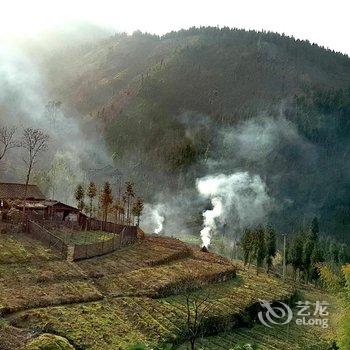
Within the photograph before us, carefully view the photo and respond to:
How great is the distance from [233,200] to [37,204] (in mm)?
110966

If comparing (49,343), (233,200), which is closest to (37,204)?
(49,343)

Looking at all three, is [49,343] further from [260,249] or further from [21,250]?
[260,249]

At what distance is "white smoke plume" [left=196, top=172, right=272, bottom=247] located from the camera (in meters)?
174

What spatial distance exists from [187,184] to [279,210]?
37.6m

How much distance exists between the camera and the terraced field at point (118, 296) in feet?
122

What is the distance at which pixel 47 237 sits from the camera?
59125 millimetres

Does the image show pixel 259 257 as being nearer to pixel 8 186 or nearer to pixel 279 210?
pixel 8 186

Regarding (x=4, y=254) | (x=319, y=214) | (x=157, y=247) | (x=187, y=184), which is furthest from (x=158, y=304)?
(x=319, y=214)

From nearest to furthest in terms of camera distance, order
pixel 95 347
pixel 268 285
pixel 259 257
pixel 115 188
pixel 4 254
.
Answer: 1. pixel 95 347
2. pixel 4 254
3. pixel 268 285
4. pixel 259 257
5. pixel 115 188

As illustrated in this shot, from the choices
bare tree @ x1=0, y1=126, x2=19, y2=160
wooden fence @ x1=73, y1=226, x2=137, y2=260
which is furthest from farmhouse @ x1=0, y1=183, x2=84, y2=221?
wooden fence @ x1=73, y1=226, x2=137, y2=260

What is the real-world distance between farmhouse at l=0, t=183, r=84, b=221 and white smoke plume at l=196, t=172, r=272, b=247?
82.6 meters

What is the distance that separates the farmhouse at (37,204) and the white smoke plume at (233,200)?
271 ft

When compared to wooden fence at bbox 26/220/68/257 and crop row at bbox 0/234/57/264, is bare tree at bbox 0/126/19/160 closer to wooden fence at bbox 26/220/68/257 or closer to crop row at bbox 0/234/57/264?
wooden fence at bbox 26/220/68/257

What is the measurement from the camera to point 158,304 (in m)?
47.2
